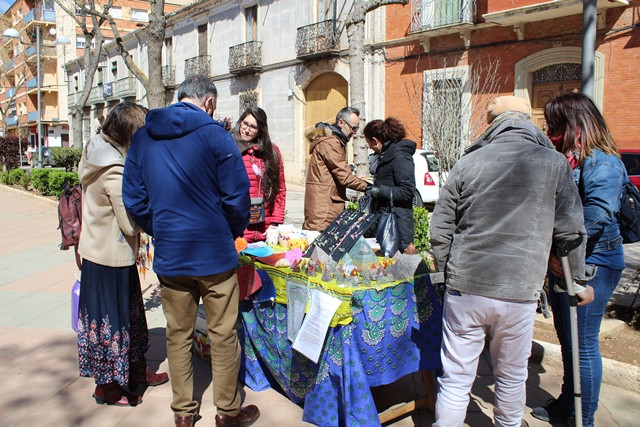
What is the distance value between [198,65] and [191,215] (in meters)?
24.6

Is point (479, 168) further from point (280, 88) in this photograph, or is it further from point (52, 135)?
point (52, 135)

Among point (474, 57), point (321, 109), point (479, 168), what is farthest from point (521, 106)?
point (321, 109)

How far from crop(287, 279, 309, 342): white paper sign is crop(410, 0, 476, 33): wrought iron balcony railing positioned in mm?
13701

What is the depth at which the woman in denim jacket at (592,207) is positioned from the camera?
2742mm

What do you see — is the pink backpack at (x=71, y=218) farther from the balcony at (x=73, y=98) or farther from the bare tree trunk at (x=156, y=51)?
the balcony at (x=73, y=98)

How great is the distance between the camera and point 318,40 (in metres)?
19.2

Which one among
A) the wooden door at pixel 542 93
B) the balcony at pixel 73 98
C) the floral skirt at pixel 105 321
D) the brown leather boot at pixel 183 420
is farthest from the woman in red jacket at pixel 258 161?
the balcony at pixel 73 98

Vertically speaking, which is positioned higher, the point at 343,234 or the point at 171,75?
the point at 171,75

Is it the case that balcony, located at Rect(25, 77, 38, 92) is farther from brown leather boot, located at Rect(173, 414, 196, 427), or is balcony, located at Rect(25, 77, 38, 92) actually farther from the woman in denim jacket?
the woman in denim jacket

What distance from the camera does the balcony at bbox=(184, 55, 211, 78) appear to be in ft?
83.5

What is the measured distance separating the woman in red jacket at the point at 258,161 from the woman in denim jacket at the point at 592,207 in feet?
6.43

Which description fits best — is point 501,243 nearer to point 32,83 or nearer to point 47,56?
point 47,56

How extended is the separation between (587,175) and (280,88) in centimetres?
1957

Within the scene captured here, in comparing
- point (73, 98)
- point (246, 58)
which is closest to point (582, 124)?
point (246, 58)
